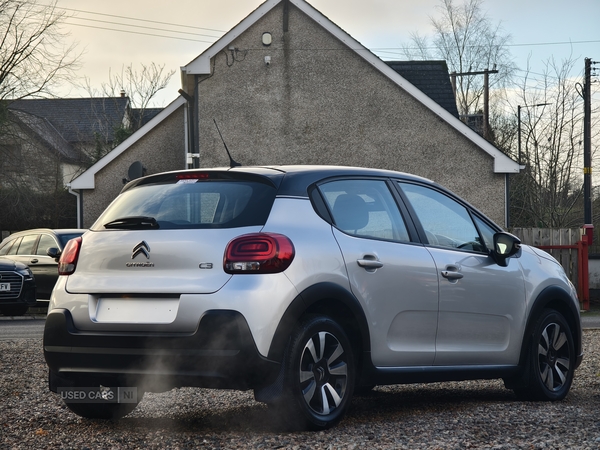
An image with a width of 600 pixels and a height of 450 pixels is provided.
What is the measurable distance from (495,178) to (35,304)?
11.4 metres

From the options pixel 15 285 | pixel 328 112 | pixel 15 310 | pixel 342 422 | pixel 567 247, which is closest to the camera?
pixel 342 422

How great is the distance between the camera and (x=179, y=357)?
5281mm

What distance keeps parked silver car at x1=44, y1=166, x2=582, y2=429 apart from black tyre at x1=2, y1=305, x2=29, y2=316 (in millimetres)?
13773

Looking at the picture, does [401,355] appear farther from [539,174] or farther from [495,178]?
[539,174]

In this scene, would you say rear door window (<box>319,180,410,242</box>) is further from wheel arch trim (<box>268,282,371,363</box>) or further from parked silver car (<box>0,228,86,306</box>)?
parked silver car (<box>0,228,86,306</box>)

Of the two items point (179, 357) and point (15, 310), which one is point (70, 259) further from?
point (15, 310)

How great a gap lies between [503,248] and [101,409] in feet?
10.3

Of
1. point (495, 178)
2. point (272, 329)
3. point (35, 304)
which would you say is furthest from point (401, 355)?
point (495, 178)

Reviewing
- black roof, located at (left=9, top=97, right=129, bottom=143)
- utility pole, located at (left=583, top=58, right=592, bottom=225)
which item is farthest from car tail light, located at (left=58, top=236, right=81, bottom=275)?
black roof, located at (left=9, top=97, right=129, bottom=143)

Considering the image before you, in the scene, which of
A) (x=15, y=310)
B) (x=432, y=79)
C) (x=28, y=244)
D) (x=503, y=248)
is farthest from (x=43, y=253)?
(x=503, y=248)

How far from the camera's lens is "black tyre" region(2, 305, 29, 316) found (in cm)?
1938

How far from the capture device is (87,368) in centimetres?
561

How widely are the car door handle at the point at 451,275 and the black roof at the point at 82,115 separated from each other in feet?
192

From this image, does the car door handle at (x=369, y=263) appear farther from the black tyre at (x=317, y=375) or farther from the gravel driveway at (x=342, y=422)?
the gravel driveway at (x=342, y=422)
